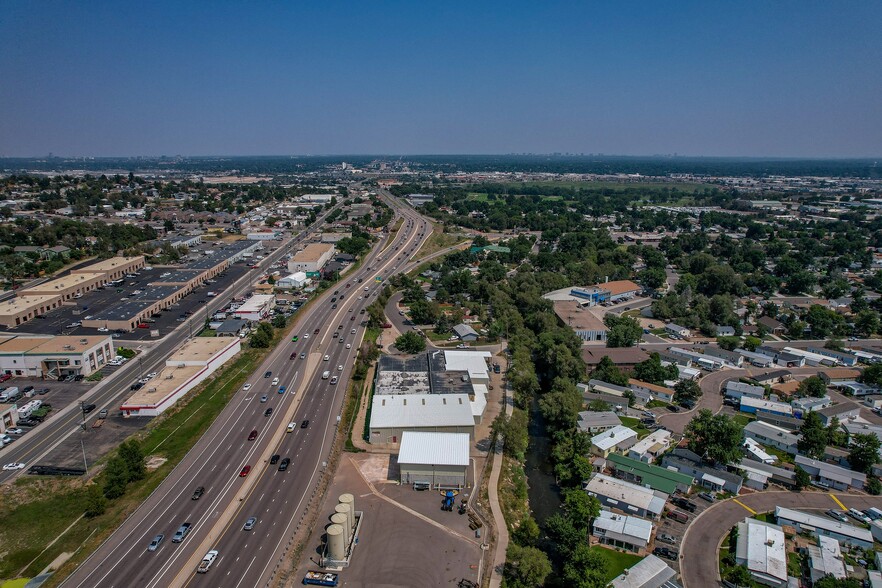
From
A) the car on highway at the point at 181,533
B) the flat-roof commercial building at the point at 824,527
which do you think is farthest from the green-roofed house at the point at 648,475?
the car on highway at the point at 181,533

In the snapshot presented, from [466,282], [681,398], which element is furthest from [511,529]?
[466,282]

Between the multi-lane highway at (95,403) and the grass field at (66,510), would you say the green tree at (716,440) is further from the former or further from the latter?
the multi-lane highway at (95,403)

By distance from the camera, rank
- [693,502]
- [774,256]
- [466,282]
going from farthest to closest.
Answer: [774,256]
[466,282]
[693,502]

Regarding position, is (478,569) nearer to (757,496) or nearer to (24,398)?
(757,496)

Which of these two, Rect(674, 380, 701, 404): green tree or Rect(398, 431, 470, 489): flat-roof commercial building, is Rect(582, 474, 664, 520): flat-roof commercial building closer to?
Rect(398, 431, 470, 489): flat-roof commercial building

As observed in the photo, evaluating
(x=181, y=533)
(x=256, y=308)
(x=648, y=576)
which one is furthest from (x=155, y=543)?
(x=256, y=308)

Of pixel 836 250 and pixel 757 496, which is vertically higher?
pixel 836 250

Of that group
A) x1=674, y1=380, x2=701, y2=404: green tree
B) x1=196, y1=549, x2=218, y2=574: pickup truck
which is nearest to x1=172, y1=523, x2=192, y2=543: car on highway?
x1=196, y1=549, x2=218, y2=574: pickup truck

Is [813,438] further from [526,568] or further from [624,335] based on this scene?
[526,568]
